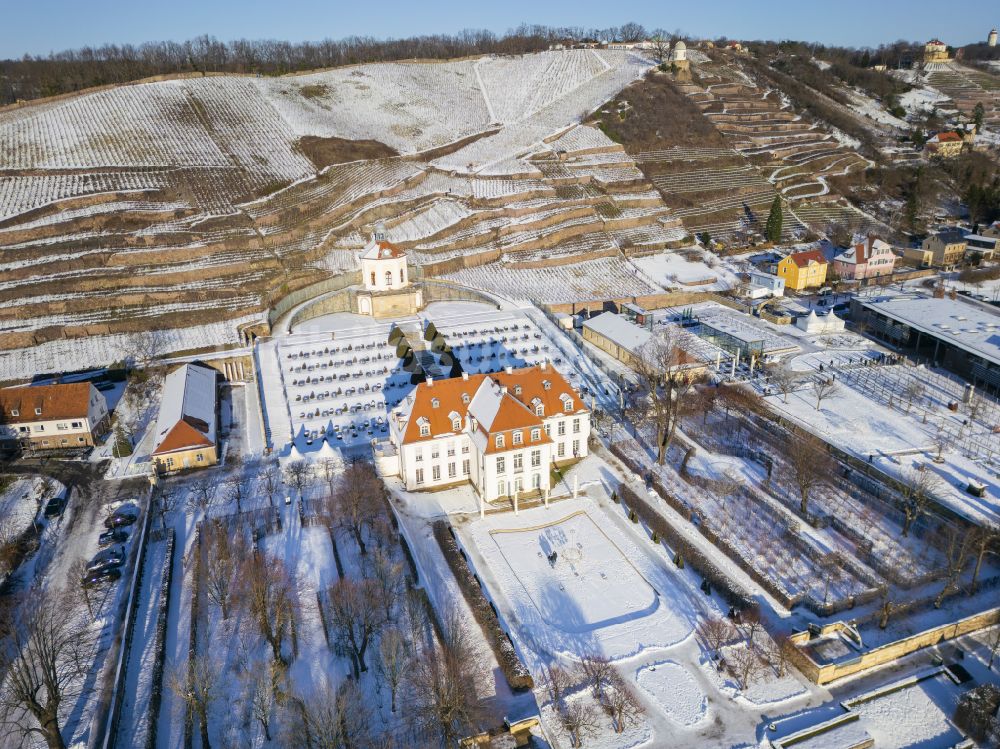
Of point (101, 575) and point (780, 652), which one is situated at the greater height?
point (101, 575)

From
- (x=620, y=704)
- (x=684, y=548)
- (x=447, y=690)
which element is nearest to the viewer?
(x=447, y=690)

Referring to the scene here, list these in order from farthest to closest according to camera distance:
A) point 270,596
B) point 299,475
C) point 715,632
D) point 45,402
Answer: point 45,402, point 299,475, point 270,596, point 715,632

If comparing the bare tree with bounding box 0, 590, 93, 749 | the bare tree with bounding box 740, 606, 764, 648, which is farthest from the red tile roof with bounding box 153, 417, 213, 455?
the bare tree with bounding box 740, 606, 764, 648

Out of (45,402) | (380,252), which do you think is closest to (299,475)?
(45,402)

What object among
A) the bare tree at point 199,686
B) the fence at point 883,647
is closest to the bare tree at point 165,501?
the bare tree at point 199,686

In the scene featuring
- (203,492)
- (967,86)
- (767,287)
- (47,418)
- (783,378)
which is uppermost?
(967,86)

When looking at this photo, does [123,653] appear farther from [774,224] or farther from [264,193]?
[774,224]

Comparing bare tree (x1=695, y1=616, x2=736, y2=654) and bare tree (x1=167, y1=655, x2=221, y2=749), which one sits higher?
bare tree (x1=167, y1=655, x2=221, y2=749)

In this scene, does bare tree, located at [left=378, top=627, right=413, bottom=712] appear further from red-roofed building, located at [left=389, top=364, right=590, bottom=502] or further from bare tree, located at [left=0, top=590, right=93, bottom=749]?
red-roofed building, located at [left=389, top=364, right=590, bottom=502]
